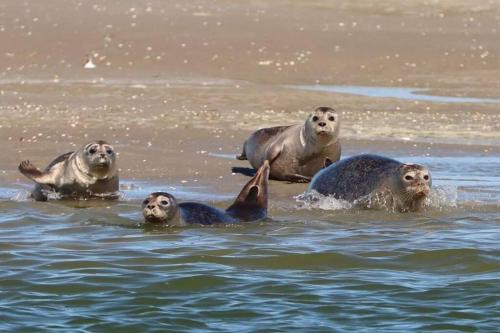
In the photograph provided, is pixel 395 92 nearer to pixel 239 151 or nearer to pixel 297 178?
pixel 239 151

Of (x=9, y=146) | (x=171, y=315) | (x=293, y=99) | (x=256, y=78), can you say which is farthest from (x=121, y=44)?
(x=171, y=315)

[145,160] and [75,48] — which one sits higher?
[75,48]

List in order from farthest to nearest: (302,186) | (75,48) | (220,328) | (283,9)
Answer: (283,9)
(75,48)
(302,186)
(220,328)

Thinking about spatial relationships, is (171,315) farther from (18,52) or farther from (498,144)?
(18,52)

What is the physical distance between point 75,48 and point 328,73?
3.65 m

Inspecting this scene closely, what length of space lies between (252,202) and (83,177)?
1.79 meters

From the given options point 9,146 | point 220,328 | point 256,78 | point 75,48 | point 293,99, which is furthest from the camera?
point 75,48

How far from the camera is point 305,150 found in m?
12.0

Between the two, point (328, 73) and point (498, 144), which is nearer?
point (498, 144)

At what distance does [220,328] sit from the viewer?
7.11 m

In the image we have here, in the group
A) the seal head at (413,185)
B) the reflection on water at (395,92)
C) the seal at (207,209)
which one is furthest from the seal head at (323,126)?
the reflection on water at (395,92)

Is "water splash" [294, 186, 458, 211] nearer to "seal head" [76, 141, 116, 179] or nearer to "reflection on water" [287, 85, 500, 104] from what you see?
"seal head" [76, 141, 116, 179]

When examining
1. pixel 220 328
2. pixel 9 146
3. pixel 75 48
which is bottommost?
pixel 220 328

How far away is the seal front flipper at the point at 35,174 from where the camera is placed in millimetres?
10523
